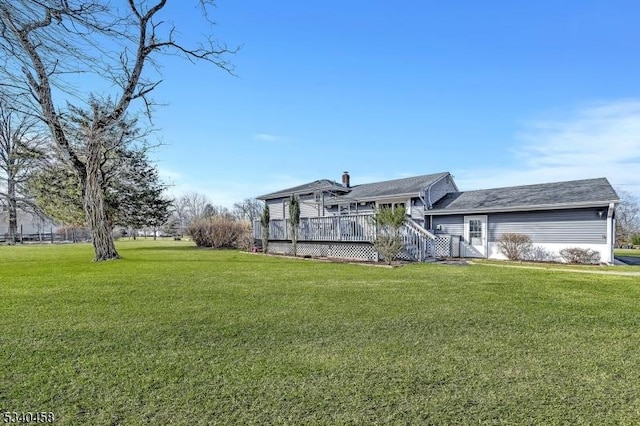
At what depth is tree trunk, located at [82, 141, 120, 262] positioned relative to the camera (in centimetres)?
1328

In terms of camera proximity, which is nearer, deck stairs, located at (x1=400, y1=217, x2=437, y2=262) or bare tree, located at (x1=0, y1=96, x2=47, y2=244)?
bare tree, located at (x1=0, y1=96, x2=47, y2=244)

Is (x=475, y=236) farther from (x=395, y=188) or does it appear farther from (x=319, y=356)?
(x=319, y=356)

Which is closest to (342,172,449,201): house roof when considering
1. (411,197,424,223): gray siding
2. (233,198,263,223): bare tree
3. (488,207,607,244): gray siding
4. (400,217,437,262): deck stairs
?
(411,197,424,223): gray siding

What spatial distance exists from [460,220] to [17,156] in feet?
70.0

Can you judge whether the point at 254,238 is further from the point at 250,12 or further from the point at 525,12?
the point at 525,12

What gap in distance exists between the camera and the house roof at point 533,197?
14680 millimetres

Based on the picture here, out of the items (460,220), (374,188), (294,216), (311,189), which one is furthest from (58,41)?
(374,188)

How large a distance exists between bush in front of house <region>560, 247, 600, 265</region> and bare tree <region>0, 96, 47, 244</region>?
1927cm

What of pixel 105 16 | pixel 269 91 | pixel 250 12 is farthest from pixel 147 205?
pixel 105 16

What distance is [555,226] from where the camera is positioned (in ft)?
50.5

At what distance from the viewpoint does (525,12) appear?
39.2 ft

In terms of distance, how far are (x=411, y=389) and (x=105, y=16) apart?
6.12m

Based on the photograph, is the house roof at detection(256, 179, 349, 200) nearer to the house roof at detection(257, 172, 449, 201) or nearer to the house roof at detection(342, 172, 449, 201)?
the house roof at detection(257, 172, 449, 201)

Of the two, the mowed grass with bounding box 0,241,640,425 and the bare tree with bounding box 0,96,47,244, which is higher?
the bare tree with bounding box 0,96,47,244
